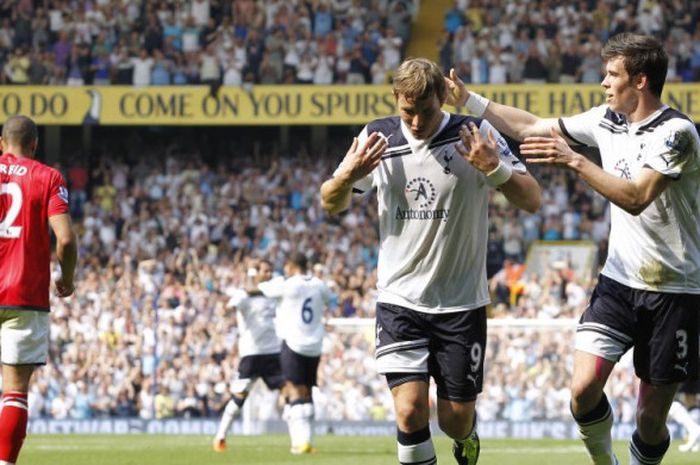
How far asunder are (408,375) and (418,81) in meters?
1.58

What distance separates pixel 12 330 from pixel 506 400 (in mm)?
12753

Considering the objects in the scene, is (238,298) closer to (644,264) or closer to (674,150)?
(644,264)

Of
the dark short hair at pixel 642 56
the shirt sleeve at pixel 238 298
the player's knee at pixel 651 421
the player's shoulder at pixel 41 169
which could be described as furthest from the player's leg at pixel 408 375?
the shirt sleeve at pixel 238 298

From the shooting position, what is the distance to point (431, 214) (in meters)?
7.79

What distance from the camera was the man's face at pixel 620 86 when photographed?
7922mm

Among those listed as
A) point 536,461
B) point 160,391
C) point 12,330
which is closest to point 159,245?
point 160,391

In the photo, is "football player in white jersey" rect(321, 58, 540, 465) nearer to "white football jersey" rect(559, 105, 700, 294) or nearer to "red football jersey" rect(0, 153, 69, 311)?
"white football jersey" rect(559, 105, 700, 294)

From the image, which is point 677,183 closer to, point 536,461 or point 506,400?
point 536,461

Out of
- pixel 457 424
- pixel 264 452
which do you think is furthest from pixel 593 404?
pixel 264 452

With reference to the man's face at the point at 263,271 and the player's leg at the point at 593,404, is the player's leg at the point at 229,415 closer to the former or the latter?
the man's face at the point at 263,271

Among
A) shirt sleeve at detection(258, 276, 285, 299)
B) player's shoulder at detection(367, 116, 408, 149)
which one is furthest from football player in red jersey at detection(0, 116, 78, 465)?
shirt sleeve at detection(258, 276, 285, 299)

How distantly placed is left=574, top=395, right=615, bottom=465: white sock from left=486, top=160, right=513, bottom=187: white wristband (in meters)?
1.53

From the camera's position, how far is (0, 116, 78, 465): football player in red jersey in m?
9.00

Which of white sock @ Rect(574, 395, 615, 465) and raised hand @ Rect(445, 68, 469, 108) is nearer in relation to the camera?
Result: white sock @ Rect(574, 395, 615, 465)
